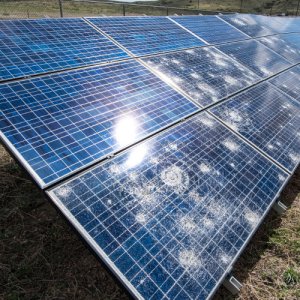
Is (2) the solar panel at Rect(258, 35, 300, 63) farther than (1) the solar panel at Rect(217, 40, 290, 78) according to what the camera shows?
Yes

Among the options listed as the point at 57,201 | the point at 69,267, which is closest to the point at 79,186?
the point at 57,201

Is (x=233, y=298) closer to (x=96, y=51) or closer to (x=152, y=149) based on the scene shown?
(x=152, y=149)

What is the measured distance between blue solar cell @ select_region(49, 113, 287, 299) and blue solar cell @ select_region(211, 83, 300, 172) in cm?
97

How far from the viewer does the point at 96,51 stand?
6.45m

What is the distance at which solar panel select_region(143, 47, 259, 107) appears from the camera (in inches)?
257

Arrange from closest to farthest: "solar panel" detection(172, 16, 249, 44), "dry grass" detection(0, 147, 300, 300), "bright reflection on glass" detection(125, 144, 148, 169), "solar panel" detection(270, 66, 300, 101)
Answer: "bright reflection on glass" detection(125, 144, 148, 169), "dry grass" detection(0, 147, 300, 300), "solar panel" detection(270, 66, 300, 101), "solar panel" detection(172, 16, 249, 44)

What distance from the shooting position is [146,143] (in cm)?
456

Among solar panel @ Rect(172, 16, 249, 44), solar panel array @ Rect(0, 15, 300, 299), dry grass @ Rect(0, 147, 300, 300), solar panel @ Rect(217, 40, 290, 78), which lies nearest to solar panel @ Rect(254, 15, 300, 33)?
solar panel @ Rect(172, 16, 249, 44)

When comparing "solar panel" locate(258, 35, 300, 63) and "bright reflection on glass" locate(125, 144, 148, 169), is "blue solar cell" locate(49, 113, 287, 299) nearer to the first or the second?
"bright reflection on glass" locate(125, 144, 148, 169)

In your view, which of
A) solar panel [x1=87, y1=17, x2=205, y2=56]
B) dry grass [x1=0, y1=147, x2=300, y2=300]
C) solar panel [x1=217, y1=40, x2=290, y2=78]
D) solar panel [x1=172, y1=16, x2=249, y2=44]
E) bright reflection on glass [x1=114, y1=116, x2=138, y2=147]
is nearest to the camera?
bright reflection on glass [x1=114, y1=116, x2=138, y2=147]

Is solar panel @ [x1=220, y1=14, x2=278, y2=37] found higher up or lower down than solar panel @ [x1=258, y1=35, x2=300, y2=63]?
higher up

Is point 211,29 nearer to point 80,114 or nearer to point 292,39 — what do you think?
point 292,39

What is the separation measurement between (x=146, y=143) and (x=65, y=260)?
7.98 feet

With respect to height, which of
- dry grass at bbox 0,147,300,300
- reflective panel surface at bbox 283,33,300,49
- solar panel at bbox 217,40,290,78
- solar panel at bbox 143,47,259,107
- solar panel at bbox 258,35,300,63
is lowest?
dry grass at bbox 0,147,300,300
